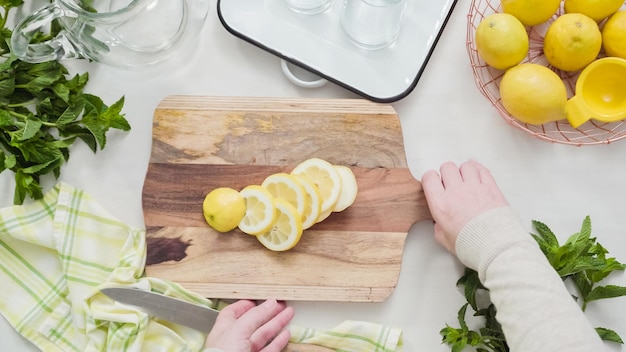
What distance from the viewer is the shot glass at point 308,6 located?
1094 millimetres

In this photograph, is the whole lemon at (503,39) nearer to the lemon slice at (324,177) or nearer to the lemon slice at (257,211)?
the lemon slice at (324,177)

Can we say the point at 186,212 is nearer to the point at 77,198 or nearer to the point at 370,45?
the point at 77,198

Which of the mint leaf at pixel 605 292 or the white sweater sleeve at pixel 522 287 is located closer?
the white sweater sleeve at pixel 522 287

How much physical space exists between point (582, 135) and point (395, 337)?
0.48 metres

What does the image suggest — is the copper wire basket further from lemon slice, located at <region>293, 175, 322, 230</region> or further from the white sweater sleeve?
lemon slice, located at <region>293, 175, 322, 230</region>

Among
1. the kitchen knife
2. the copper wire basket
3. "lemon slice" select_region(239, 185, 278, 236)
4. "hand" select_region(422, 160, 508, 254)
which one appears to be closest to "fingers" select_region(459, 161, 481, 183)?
"hand" select_region(422, 160, 508, 254)

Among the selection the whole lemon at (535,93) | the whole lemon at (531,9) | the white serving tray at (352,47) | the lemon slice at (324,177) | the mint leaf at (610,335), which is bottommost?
the mint leaf at (610,335)

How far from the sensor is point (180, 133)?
110cm

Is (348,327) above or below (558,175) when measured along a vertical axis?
below

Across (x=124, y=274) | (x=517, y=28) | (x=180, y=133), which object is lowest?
(x=124, y=274)

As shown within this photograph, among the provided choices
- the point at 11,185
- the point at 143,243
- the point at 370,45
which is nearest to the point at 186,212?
the point at 143,243

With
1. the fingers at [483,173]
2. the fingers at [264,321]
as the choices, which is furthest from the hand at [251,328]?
the fingers at [483,173]

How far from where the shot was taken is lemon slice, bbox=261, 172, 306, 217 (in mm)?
1017

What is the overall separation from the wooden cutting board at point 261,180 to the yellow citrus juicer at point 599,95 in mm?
290
